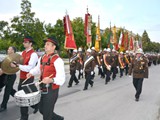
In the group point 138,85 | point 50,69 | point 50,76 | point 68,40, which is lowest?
point 138,85

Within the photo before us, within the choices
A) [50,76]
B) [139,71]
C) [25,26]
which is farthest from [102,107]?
[25,26]

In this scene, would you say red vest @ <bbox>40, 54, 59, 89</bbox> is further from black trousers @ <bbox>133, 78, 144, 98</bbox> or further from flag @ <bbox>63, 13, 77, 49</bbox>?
flag @ <bbox>63, 13, 77, 49</bbox>

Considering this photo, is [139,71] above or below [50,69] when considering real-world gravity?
below

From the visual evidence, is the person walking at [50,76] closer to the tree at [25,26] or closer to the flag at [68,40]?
the flag at [68,40]

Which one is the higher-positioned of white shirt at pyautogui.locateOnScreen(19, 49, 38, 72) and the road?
white shirt at pyautogui.locateOnScreen(19, 49, 38, 72)

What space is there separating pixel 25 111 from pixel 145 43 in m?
→ 102

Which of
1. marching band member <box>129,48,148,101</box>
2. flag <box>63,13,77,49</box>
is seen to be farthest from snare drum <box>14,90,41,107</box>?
flag <box>63,13,77,49</box>

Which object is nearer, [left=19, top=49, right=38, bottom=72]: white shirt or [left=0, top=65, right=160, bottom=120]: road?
[left=19, top=49, right=38, bottom=72]: white shirt

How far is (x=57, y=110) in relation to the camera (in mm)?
6914

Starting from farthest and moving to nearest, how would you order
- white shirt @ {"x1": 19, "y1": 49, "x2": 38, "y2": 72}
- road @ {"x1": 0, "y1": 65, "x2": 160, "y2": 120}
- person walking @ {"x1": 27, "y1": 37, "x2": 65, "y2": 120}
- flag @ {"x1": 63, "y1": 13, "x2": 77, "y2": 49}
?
Answer: flag @ {"x1": 63, "y1": 13, "x2": 77, "y2": 49}, road @ {"x1": 0, "y1": 65, "x2": 160, "y2": 120}, white shirt @ {"x1": 19, "y1": 49, "x2": 38, "y2": 72}, person walking @ {"x1": 27, "y1": 37, "x2": 65, "y2": 120}

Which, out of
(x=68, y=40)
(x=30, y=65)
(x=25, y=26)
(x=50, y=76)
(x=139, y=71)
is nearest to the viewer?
(x=50, y=76)

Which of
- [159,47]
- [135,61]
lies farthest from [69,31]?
[159,47]

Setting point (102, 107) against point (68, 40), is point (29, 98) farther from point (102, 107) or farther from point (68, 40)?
point (68, 40)

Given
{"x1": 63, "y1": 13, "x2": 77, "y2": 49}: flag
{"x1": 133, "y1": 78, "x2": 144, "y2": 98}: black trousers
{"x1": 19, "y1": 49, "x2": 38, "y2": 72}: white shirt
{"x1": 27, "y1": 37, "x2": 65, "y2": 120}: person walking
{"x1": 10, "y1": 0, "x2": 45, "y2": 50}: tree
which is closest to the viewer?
{"x1": 27, "y1": 37, "x2": 65, "y2": 120}: person walking
